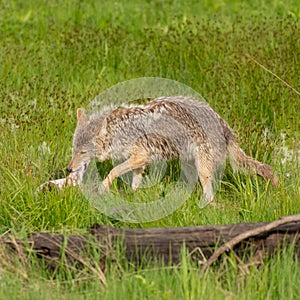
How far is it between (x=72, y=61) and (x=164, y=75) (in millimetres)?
1366

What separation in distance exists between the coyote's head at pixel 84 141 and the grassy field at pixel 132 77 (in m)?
0.19

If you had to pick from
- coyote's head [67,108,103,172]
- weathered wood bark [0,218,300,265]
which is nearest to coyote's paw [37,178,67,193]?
coyote's head [67,108,103,172]

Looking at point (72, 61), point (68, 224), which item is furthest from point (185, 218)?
point (72, 61)

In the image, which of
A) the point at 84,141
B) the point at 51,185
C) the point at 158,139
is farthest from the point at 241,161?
the point at 51,185

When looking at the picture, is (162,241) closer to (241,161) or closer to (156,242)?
(156,242)

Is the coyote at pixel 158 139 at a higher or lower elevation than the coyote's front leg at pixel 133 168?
higher

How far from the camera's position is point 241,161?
6875mm

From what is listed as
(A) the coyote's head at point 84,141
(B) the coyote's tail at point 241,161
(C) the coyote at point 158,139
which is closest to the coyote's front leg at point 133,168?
(C) the coyote at point 158,139

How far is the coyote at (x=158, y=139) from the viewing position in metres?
6.83

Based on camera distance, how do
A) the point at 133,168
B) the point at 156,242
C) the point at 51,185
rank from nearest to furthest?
the point at 156,242
the point at 51,185
the point at 133,168

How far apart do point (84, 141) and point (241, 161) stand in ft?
4.32

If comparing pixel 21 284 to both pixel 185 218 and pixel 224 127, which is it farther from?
pixel 224 127

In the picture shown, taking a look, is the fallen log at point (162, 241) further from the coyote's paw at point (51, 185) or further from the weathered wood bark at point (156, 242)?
the coyote's paw at point (51, 185)

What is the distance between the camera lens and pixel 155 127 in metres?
6.99
